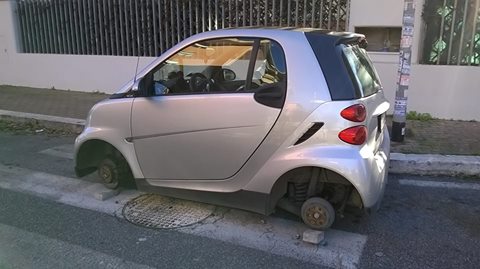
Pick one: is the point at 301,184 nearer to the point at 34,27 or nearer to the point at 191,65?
the point at 191,65

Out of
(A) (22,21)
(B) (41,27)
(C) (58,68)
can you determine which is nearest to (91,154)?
(C) (58,68)

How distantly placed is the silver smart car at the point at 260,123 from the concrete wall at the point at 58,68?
208 inches

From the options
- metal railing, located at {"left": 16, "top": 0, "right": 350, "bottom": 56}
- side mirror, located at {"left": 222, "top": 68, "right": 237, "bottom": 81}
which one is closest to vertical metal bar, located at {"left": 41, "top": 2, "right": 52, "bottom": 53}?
metal railing, located at {"left": 16, "top": 0, "right": 350, "bottom": 56}

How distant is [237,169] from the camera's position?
3602 millimetres

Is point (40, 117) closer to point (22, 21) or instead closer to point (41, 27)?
point (41, 27)

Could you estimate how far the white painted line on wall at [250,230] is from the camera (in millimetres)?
3236

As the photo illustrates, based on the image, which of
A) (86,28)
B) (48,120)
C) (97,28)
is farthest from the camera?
(86,28)

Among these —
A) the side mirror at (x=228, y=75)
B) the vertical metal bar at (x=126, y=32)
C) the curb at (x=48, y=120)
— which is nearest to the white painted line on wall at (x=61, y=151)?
the curb at (x=48, y=120)

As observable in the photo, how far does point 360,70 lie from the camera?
3586mm

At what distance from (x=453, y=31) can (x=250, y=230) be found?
5.05m

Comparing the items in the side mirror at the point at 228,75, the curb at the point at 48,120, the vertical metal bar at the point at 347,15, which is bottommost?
the curb at the point at 48,120

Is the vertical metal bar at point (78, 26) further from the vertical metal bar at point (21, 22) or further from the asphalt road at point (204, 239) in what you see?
the asphalt road at point (204, 239)

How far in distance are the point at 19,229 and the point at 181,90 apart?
1.80 m

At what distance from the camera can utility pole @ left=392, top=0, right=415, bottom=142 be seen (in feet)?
17.5
